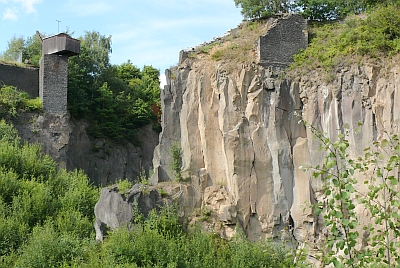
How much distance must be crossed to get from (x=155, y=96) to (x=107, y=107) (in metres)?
3.80

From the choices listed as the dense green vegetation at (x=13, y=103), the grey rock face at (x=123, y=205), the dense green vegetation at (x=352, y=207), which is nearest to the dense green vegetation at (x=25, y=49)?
the dense green vegetation at (x=13, y=103)

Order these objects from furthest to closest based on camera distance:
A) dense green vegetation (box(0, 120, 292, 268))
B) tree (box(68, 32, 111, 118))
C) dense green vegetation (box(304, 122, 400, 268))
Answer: tree (box(68, 32, 111, 118))
dense green vegetation (box(0, 120, 292, 268))
dense green vegetation (box(304, 122, 400, 268))

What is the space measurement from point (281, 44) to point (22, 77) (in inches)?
531

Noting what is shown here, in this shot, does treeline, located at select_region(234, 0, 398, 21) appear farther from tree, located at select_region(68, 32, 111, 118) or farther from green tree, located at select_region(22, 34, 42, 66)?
green tree, located at select_region(22, 34, 42, 66)

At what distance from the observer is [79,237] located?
20406 millimetres

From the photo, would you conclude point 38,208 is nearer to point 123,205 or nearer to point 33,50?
point 123,205

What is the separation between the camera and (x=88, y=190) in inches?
923

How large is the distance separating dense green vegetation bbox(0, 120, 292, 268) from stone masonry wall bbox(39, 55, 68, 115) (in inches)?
126

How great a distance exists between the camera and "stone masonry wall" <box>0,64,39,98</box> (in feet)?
87.8

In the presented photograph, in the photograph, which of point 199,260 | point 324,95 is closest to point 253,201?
point 199,260

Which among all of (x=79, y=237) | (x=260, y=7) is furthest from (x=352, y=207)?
(x=260, y=7)

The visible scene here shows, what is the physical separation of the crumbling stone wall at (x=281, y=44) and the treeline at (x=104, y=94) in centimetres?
1116

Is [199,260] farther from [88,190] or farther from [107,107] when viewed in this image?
[107,107]

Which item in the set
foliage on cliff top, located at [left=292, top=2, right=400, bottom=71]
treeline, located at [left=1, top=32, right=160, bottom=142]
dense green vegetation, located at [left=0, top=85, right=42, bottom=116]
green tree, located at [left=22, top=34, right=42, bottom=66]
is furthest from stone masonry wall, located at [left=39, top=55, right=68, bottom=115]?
foliage on cliff top, located at [left=292, top=2, right=400, bottom=71]
